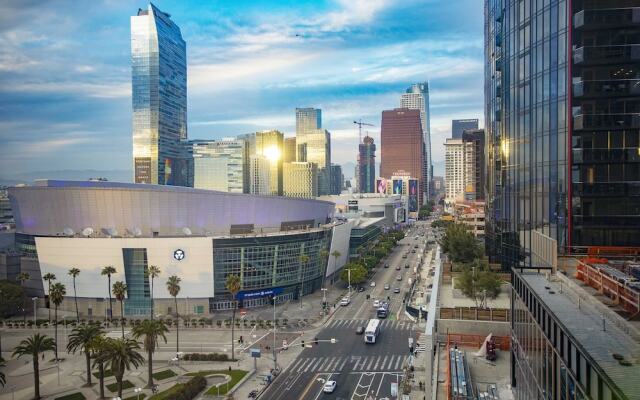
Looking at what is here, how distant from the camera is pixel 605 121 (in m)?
43.2

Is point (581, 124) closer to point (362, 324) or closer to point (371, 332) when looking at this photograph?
point (371, 332)

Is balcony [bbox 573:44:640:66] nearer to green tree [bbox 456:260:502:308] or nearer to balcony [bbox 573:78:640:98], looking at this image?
balcony [bbox 573:78:640:98]

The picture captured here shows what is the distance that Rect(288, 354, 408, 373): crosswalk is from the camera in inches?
2992

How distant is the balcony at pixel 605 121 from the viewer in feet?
140

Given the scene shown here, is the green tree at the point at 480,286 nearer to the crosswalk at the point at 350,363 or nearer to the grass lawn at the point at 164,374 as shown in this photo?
the crosswalk at the point at 350,363

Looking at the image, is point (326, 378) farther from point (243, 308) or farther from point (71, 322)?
point (71, 322)

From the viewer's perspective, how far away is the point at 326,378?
237 ft

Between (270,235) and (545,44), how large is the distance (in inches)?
3478

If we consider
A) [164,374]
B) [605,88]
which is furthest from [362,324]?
[605,88]

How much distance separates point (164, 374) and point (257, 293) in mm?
47709

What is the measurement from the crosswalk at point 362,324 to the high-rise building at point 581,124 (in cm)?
5198

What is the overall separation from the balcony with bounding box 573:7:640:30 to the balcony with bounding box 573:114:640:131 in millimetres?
7523

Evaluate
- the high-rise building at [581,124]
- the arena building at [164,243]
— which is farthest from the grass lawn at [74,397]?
the high-rise building at [581,124]

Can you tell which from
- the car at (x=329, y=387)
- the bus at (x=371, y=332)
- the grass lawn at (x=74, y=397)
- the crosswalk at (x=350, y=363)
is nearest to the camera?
the car at (x=329, y=387)
